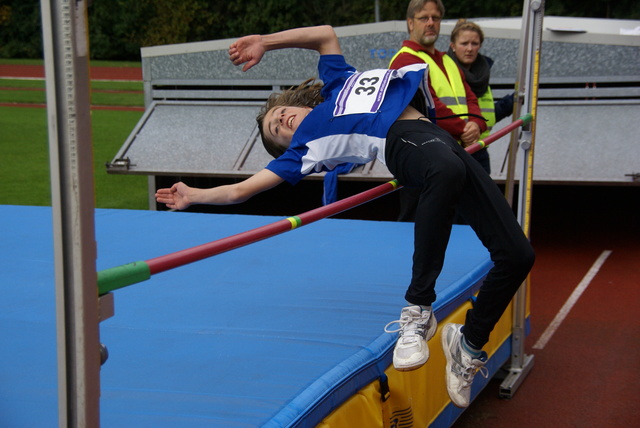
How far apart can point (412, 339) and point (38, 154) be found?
814 cm

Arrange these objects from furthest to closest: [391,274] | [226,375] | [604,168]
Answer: [604,168] → [391,274] → [226,375]

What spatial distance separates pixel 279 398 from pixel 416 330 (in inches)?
20.1

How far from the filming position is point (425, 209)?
219 centimetres

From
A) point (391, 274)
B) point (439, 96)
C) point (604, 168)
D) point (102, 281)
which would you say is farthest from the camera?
point (604, 168)

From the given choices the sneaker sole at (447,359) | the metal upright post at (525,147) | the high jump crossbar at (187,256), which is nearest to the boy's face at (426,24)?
the metal upright post at (525,147)

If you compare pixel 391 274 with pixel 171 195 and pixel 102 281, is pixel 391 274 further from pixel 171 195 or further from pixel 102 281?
pixel 102 281

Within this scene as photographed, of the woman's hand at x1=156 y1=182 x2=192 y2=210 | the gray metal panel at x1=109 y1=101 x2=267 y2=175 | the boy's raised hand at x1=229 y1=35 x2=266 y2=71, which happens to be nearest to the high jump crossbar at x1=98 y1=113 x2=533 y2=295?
the woman's hand at x1=156 y1=182 x2=192 y2=210

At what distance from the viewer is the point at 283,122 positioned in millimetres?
2684

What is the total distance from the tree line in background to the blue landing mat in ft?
61.1

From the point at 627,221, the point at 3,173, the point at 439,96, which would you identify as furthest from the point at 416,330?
the point at 3,173

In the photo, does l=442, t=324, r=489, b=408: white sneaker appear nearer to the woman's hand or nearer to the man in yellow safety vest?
the woman's hand

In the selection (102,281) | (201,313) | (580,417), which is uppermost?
(102,281)

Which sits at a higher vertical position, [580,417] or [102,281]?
[102,281]

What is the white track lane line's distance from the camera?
4.24 m
